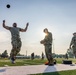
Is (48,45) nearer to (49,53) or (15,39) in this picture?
(49,53)

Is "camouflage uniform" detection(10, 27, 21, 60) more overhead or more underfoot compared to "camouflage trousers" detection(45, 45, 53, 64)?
more overhead

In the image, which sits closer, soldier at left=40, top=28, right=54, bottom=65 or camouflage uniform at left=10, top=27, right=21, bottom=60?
soldier at left=40, top=28, right=54, bottom=65

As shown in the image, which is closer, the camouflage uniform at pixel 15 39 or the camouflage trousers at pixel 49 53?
the camouflage trousers at pixel 49 53

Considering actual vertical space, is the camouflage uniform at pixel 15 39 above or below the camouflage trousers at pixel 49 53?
above

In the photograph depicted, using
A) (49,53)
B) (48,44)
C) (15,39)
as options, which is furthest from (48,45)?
(15,39)

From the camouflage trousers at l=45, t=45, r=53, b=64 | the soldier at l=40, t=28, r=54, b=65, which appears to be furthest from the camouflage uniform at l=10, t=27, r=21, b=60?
the camouflage trousers at l=45, t=45, r=53, b=64

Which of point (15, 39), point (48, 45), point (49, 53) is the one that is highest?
point (15, 39)

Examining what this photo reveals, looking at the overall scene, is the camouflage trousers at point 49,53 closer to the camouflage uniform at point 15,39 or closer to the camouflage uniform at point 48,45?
the camouflage uniform at point 48,45

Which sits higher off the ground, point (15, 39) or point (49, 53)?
point (15, 39)

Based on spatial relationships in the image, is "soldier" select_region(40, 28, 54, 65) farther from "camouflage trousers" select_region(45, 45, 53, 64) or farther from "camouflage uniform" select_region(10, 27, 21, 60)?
"camouflage uniform" select_region(10, 27, 21, 60)

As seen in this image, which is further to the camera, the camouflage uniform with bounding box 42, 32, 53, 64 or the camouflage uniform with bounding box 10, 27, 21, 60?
the camouflage uniform with bounding box 10, 27, 21, 60

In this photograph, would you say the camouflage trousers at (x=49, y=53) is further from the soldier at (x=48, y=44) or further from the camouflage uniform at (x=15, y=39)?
Answer: the camouflage uniform at (x=15, y=39)

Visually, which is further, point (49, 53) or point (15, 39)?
point (15, 39)

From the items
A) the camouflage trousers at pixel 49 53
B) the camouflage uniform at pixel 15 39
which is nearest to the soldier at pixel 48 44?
the camouflage trousers at pixel 49 53
